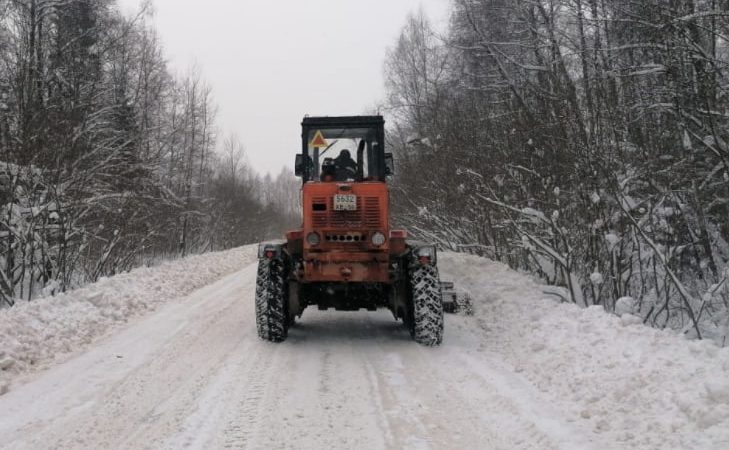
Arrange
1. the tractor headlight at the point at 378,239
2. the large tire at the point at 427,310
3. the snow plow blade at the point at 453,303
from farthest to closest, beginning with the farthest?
the snow plow blade at the point at 453,303
the tractor headlight at the point at 378,239
the large tire at the point at 427,310

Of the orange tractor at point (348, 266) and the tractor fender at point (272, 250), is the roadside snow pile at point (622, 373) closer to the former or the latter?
the orange tractor at point (348, 266)

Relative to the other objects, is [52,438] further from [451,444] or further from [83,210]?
[83,210]

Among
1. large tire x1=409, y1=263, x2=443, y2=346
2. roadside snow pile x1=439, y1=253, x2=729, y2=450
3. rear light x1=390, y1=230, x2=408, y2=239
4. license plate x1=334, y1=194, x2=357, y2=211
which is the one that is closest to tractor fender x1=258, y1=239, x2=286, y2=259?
license plate x1=334, y1=194, x2=357, y2=211

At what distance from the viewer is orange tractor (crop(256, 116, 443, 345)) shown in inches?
258

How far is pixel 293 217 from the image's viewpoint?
74375mm

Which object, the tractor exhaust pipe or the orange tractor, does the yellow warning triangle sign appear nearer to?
the tractor exhaust pipe

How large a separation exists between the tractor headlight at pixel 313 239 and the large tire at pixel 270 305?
579 mm

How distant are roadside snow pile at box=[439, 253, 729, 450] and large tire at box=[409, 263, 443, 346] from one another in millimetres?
645

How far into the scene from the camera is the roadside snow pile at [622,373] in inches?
135

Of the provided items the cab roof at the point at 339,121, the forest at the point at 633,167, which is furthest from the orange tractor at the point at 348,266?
the forest at the point at 633,167

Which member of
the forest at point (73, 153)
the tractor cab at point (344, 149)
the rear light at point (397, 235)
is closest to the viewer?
the rear light at point (397, 235)

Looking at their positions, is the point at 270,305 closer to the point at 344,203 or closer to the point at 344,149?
the point at 344,203

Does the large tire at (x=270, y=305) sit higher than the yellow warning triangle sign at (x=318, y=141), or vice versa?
the yellow warning triangle sign at (x=318, y=141)

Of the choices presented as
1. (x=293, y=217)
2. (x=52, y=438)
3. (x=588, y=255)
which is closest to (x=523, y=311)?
(x=588, y=255)
